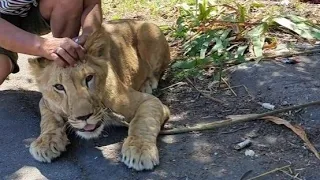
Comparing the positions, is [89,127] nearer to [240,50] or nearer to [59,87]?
[59,87]

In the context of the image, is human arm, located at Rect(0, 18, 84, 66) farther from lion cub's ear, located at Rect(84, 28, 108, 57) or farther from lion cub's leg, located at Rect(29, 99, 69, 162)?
lion cub's leg, located at Rect(29, 99, 69, 162)

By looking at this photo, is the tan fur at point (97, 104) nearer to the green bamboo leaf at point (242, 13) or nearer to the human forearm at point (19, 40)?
the human forearm at point (19, 40)

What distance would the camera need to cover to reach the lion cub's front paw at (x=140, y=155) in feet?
9.63

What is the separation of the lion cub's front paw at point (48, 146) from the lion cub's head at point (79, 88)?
0.11 meters

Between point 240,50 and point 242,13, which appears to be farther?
point 242,13

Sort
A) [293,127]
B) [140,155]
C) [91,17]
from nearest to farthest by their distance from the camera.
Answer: [140,155] < [293,127] < [91,17]

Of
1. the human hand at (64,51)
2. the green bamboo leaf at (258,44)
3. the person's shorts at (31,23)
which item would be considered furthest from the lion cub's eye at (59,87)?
the green bamboo leaf at (258,44)

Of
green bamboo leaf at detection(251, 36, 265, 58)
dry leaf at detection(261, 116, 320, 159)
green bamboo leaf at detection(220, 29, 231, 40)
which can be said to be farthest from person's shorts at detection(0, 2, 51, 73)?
dry leaf at detection(261, 116, 320, 159)

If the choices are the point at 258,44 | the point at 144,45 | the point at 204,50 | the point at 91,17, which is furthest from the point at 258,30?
the point at 91,17

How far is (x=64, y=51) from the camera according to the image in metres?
3.07

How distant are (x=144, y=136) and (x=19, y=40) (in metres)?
0.82

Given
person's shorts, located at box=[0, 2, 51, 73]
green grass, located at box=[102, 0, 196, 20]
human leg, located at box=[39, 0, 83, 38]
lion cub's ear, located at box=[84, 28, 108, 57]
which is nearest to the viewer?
lion cub's ear, located at box=[84, 28, 108, 57]

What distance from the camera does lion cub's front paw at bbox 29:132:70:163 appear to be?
3111 millimetres

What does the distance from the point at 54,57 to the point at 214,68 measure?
4.35ft
